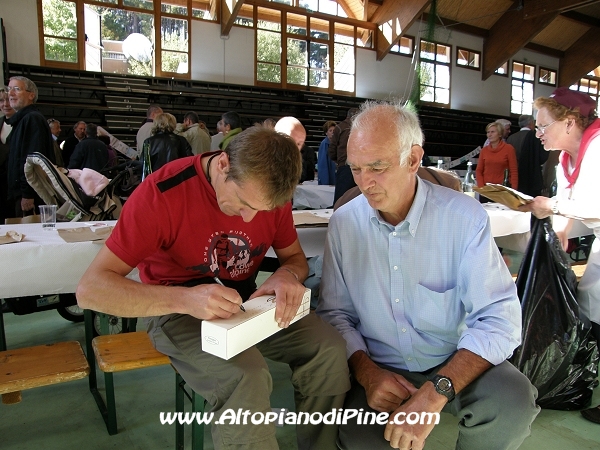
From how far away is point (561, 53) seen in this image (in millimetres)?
16297

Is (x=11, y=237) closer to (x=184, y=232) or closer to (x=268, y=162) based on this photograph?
(x=184, y=232)

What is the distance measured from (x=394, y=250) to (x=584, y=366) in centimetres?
133

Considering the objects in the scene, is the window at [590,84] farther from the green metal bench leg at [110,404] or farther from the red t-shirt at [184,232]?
the green metal bench leg at [110,404]

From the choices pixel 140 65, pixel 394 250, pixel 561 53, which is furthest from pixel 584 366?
pixel 561 53

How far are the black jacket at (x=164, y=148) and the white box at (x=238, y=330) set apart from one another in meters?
3.13

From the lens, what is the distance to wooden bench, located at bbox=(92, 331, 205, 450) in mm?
1483

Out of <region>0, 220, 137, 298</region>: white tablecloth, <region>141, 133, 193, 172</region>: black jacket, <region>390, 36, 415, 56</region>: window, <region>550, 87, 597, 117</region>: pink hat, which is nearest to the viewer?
<region>0, 220, 137, 298</region>: white tablecloth

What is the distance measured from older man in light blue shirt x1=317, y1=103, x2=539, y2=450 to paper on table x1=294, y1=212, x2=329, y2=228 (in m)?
0.93

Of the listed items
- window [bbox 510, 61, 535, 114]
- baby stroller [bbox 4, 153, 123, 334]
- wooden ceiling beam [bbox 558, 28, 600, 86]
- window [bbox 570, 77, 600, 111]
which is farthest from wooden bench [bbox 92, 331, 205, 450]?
window [bbox 570, 77, 600, 111]

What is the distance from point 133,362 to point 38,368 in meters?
0.35

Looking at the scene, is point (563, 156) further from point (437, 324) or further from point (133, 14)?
point (133, 14)

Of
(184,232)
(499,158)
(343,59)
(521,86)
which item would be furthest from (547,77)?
(184,232)

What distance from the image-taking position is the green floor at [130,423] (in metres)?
1.86

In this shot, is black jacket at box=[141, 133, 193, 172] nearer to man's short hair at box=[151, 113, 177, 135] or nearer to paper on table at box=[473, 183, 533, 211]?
man's short hair at box=[151, 113, 177, 135]
